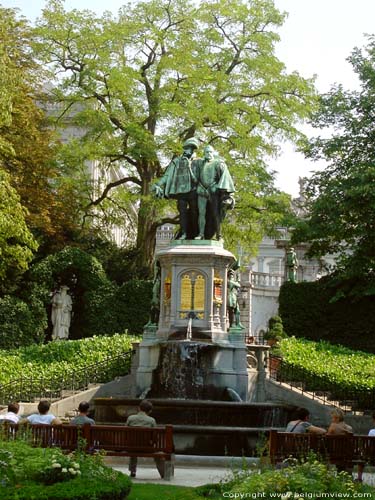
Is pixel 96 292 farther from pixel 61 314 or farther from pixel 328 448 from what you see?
pixel 328 448

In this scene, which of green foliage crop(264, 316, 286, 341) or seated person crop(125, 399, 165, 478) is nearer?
seated person crop(125, 399, 165, 478)

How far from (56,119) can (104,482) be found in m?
29.9

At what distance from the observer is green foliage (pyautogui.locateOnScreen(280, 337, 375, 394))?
24.4m

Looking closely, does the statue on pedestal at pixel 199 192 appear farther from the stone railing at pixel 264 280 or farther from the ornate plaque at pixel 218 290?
the stone railing at pixel 264 280

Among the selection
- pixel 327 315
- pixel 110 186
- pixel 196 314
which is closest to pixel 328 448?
pixel 196 314

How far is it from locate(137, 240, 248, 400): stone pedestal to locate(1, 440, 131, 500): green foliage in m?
10.4

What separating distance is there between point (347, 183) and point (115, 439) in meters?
21.7

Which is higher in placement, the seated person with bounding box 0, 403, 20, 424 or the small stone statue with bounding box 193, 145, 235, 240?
the small stone statue with bounding box 193, 145, 235, 240

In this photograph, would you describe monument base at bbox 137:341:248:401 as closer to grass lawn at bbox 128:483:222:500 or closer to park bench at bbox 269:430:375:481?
park bench at bbox 269:430:375:481

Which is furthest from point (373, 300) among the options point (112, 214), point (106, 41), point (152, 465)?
point (152, 465)

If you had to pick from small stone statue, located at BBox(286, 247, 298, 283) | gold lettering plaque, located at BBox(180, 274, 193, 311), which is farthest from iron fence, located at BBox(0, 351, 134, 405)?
small stone statue, located at BBox(286, 247, 298, 283)

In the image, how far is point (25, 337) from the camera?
1340 inches

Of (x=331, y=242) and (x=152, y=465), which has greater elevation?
(x=331, y=242)

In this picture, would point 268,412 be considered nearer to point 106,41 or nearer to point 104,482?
point 104,482
